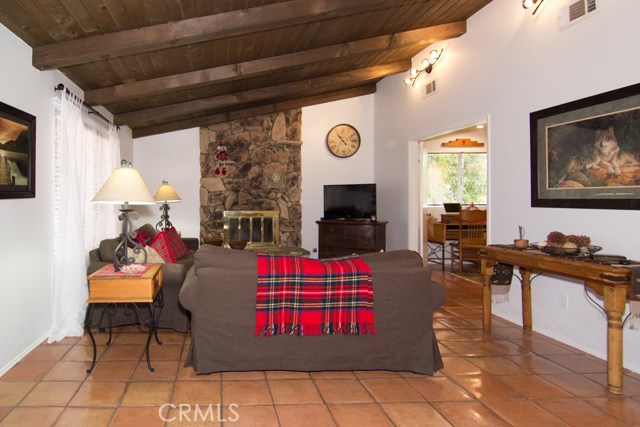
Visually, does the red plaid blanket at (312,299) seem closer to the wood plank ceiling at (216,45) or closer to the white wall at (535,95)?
the white wall at (535,95)

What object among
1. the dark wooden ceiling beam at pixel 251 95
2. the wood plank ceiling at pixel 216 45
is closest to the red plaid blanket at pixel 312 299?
the wood plank ceiling at pixel 216 45

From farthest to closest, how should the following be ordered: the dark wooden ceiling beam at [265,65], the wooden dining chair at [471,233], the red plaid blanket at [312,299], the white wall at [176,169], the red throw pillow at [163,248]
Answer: the white wall at [176,169]
the wooden dining chair at [471,233]
the dark wooden ceiling beam at [265,65]
the red throw pillow at [163,248]
the red plaid blanket at [312,299]

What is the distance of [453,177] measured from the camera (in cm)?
802

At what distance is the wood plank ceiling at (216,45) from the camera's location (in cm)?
306

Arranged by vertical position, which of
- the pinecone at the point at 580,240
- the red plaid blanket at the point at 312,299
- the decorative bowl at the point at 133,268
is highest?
the pinecone at the point at 580,240

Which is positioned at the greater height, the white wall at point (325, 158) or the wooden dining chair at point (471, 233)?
the white wall at point (325, 158)

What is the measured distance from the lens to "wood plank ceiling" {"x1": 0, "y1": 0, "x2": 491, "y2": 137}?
3.06m

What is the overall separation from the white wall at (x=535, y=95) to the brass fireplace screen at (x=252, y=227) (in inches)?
117

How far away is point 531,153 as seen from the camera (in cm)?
389

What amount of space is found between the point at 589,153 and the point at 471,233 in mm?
3550

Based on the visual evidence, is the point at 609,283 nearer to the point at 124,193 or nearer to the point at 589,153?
the point at 589,153

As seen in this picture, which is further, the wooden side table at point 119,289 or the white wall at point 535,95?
the white wall at point 535,95

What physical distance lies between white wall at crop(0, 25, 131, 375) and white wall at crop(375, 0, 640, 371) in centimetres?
400

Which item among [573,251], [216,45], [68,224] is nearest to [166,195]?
[68,224]
